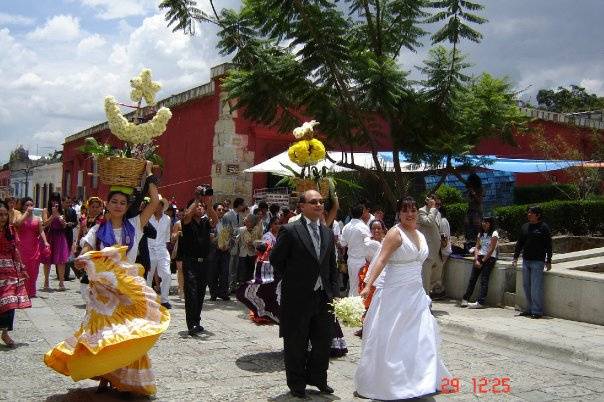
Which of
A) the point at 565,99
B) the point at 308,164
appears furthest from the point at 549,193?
the point at 565,99

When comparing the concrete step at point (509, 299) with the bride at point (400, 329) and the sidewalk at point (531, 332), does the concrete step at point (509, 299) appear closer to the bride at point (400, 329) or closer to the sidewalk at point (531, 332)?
the sidewalk at point (531, 332)

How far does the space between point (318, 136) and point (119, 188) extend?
29.4 feet

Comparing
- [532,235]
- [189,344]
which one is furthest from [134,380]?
[532,235]

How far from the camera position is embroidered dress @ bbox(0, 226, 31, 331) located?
768 cm

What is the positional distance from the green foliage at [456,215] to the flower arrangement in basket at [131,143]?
12.1m

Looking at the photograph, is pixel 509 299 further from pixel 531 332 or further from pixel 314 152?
pixel 314 152

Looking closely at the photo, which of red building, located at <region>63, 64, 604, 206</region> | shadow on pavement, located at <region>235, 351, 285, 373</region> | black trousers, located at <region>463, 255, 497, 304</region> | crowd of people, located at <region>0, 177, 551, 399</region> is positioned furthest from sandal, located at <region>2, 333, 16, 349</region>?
red building, located at <region>63, 64, 604, 206</region>

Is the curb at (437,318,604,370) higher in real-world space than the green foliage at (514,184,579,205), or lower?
lower

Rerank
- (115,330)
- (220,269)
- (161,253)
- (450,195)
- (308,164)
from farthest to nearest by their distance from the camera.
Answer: (450,195)
(220,269)
(161,253)
(308,164)
(115,330)

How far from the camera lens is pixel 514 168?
17.5 meters

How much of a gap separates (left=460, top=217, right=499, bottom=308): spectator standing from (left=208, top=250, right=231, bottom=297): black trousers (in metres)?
4.53

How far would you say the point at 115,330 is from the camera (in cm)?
538

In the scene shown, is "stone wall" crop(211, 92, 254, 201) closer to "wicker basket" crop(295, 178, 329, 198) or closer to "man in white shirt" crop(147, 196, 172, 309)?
"man in white shirt" crop(147, 196, 172, 309)

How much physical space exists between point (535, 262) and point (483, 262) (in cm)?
126
